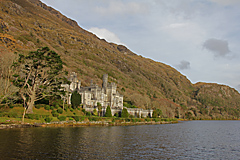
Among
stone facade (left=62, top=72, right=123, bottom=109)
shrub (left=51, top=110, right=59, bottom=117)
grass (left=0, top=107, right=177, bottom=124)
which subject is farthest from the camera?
stone facade (left=62, top=72, right=123, bottom=109)

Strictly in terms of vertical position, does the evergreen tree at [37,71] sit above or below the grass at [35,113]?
above

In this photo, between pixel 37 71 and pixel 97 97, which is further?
pixel 97 97

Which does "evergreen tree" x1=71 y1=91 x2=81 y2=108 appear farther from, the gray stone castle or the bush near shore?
the gray stone castle

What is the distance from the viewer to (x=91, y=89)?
3780 inches

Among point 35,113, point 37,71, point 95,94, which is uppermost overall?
point 37,71

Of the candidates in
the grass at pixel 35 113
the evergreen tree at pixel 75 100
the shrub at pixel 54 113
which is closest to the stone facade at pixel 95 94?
the evergreen tree at pixel 75 100

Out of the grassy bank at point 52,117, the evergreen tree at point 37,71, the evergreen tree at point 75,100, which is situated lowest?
the grassy bank at point 52,117

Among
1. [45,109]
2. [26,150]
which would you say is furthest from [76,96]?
[26,150]

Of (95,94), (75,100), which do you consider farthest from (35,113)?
(95,94)

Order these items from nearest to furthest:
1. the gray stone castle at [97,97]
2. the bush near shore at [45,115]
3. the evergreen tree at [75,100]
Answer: the bush near shore at [45,115] < the evergreen tree at [75,100] < the gray stone castle at [97,97]

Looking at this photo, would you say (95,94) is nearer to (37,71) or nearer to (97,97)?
(97,97)

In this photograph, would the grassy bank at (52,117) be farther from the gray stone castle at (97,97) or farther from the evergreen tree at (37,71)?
the gray stone castle at (97,97)

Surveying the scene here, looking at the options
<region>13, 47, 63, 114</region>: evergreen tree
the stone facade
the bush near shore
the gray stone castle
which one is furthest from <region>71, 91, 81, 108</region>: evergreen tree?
<region>13, 47, 63, 114</region>: evergreen tree

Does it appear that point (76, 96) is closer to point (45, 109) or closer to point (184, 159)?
point (45, 109)
